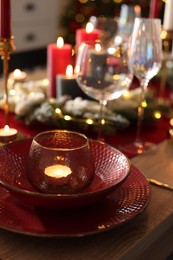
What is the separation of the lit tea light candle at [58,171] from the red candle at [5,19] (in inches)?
12.9

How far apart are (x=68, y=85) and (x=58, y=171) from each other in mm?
519

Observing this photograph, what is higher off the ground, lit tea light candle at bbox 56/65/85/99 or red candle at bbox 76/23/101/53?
red candle at bbox 76/23/101/53

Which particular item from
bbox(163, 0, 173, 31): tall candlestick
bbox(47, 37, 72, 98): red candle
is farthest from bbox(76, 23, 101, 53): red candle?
bbox(163, 0, 173, 31): tall candlestick

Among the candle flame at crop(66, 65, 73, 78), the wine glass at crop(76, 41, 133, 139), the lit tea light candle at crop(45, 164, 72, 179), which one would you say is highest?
the wine glass at crop(76, 41, 133, 139)

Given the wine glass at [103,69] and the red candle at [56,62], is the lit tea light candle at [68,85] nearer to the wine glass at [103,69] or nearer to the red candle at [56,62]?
the red candle at [56,62]

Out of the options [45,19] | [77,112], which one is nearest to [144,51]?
[77,112]

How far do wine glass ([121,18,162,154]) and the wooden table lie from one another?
23cm

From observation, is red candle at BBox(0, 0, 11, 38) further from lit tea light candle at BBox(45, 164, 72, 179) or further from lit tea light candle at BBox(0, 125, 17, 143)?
lit tea light candle at BBox(45, 164, 72, 179)

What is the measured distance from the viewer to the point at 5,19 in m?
0.82

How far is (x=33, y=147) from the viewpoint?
624 mm

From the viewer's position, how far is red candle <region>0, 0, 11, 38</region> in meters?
0.82

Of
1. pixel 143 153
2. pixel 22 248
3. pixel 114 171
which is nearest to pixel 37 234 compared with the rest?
pixel 22 248

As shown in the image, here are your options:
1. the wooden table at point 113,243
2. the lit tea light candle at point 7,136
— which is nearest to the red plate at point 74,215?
the wooden table at point 113,243

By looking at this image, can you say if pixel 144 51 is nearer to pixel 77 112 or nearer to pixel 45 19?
pixel 77 112
